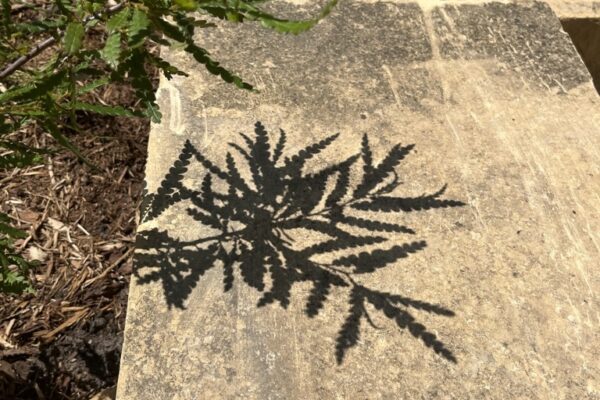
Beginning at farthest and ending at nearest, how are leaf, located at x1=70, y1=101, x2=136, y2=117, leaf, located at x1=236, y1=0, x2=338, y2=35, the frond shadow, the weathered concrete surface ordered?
the frond shadow, the weathered concrete surface, leaf, located at x1=70, y1=101, x2=136, y2=117, leaf, located at x1=236, y1=0, x2=338, y2=35

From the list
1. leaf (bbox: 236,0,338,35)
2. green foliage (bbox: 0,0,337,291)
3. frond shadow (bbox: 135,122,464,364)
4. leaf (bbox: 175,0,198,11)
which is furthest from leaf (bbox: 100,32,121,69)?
frond shadow (bbox: 135,122,464,364)

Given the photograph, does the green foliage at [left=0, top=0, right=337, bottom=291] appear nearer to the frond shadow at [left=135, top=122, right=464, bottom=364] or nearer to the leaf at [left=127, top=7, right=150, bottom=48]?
the leaf at [left=127, top=7, right=150, bottom=48]

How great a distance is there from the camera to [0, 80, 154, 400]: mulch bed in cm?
233

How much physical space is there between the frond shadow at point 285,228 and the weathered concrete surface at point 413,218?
0.05 ft

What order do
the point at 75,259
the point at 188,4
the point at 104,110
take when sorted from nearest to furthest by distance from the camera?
1. the point at 188,4
2. the point at 104,110
3. the point at 75,259

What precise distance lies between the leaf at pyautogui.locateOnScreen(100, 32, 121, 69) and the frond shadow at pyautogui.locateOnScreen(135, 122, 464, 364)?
33.1 inches

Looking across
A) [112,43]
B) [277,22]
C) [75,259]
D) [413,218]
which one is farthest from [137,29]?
[75,259]

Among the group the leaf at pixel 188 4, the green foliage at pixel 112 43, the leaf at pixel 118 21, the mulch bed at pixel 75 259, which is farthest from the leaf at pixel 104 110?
the mulch bed at pixel 75 259

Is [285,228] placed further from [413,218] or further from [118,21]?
[118,21]

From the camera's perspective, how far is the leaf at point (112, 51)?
1190mm

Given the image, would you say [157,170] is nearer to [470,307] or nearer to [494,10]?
[470,307]

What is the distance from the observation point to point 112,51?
1204 millimetres

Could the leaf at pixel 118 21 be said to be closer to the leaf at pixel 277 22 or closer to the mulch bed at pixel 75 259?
the leaf at pixel 277 22

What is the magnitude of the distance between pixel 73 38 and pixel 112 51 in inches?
3.0
